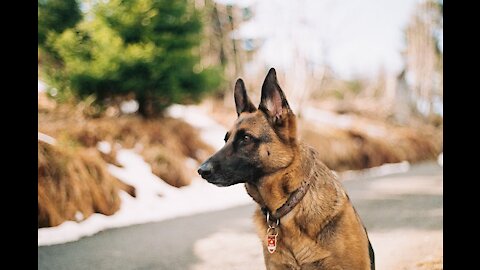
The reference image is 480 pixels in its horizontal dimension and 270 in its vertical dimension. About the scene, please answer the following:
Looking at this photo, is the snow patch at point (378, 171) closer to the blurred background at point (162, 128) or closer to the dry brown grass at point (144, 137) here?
the blurred background at point (162, 128)

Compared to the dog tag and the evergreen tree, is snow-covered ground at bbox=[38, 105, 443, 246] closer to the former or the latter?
the evergreen tree

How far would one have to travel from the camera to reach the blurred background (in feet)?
9.69

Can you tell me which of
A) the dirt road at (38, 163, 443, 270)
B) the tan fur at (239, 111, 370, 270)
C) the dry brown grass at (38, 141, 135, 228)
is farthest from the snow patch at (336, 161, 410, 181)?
the tan fur at (239, 111, 370, 270)

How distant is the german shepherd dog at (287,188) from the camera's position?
162cm

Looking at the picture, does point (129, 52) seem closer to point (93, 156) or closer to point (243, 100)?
point (93, 156)

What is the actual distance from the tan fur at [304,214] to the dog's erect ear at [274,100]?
0.10 ft

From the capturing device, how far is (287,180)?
1.66 meters

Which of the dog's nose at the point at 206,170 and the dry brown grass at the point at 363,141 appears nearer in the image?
the dog's nose at the point at 206,170

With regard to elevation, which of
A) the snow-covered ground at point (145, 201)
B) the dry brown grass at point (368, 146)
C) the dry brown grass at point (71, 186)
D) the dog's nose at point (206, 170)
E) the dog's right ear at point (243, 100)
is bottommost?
the dry brown grass at point (368, 146)

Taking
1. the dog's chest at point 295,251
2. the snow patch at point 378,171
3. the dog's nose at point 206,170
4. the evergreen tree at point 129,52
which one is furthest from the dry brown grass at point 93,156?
the snow patch at point 378,171

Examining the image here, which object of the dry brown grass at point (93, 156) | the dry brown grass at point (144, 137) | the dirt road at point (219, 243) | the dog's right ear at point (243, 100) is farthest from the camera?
the dry brown grass at point (144, 137)

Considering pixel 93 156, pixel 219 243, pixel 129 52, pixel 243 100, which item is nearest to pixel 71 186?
pixel 93 156

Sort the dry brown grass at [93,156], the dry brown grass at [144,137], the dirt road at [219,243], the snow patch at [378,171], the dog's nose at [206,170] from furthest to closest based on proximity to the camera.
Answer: the snow patch at [378,171]
the dry brown grass at [144,137]
the dry brown grass at [93,156]
the dirt road at [219,243]
the dog's nose at [206,170]

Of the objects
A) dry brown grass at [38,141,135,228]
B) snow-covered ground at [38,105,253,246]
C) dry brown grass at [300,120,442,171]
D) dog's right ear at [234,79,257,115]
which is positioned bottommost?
dry brown grass at [300,120,442,171]
